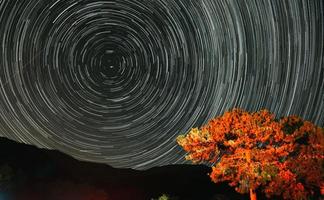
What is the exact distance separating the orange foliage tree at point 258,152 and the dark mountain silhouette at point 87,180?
1377cm

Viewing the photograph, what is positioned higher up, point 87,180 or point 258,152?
point 258,152

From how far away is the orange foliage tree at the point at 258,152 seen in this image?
59.5ft

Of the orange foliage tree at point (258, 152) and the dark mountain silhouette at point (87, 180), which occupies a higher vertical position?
the orange foliage tree at point (258, 152)

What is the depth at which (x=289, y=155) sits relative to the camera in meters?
19.0

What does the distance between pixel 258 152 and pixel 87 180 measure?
76.1 ft

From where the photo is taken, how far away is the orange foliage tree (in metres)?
18.1

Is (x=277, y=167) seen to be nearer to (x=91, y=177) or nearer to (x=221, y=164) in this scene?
(x=221, y=164)

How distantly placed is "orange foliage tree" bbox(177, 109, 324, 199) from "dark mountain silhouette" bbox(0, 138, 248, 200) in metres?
13.8

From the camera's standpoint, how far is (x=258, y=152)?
18.1 metres

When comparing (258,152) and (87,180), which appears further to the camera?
(87,180)

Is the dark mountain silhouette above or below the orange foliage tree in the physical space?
below

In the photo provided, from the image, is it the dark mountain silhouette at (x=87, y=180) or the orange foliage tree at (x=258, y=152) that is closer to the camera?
the orange foliage tree at (x=258, y=152)

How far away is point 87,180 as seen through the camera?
124 feet

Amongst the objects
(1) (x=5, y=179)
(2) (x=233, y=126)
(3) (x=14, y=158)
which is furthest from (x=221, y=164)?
(3) (x=14, y=158)
